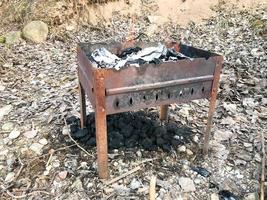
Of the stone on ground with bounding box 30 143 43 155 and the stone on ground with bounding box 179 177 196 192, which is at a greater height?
the stone on ground with bounding box 30 143 43 155

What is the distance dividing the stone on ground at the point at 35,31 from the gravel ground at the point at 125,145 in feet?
2.74

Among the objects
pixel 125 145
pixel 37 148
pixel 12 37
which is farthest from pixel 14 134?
pixel 12 37

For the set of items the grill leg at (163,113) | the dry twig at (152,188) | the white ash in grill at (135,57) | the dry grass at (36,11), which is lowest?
the dry twig at (152,188)

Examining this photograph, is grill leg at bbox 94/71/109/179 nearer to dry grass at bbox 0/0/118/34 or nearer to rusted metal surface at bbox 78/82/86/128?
rusted metal surface at bbox 78/82/86/128

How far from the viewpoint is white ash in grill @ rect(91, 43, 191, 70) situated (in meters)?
2.56

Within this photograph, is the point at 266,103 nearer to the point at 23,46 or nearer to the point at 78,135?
the point at 78,135

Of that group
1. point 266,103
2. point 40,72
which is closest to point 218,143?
point 266,103

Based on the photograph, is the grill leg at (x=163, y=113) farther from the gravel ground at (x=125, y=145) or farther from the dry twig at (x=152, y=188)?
the dry twig at (x=152, y=188)

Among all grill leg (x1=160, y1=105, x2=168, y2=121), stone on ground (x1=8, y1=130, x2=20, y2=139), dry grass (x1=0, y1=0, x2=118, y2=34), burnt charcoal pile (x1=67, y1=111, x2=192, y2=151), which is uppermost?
dry grass (x1=0, y1=0, x2=118, y2=34)

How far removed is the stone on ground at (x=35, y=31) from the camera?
6.14m

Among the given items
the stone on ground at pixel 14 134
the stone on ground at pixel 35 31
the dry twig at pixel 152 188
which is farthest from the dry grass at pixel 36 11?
the dry twig at pixel 152 188

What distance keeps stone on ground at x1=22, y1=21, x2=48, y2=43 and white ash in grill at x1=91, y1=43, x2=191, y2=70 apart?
12.1 ft

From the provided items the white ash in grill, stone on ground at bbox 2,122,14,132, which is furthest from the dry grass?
the white ash in grill

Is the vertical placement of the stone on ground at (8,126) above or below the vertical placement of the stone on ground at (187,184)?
above
